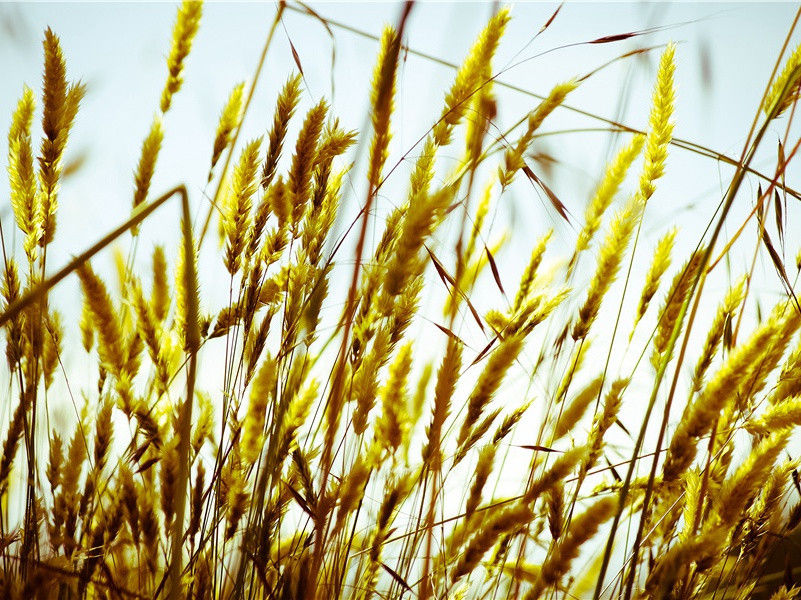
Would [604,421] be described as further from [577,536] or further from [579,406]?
[577,536]

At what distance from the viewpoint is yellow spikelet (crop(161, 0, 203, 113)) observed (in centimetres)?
71

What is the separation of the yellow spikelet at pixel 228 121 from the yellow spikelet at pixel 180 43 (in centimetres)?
8

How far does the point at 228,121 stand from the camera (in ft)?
2.46

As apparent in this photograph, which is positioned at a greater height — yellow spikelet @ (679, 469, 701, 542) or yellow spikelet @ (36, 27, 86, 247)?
yellow spikelet @ (36, 27, 86, 247)

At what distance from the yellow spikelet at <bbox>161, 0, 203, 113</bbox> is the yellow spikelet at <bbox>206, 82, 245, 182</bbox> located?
0.26 ft

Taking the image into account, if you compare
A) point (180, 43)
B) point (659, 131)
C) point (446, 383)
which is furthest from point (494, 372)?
point (180, 43)

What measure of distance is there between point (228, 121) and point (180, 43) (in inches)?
4.5

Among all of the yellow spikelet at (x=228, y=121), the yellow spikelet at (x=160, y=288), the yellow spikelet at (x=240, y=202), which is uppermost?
the yellow spikelet at (x=228, y=121)

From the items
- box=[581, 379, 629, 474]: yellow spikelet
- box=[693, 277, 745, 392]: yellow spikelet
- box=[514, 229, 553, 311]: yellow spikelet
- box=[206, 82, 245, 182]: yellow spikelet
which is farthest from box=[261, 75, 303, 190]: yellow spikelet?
box=[693, 277, 745, 392]: yellow spikelet

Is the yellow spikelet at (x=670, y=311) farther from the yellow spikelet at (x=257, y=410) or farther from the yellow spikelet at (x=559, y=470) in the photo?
the yellow spikelet at (x=257, y=410)

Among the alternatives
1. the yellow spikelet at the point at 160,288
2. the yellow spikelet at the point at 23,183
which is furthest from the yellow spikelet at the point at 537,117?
the yellow spikelet at the point at 23,183

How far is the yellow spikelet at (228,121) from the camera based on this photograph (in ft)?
2.46

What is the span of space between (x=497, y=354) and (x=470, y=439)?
0.49 ft

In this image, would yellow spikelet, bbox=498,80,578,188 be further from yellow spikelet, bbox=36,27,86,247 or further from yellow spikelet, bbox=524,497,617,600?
yellow spikelet, bbox=36,27,86,247
